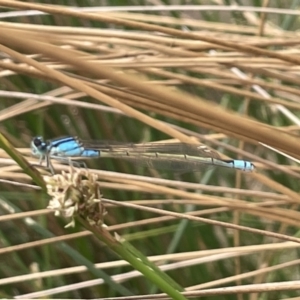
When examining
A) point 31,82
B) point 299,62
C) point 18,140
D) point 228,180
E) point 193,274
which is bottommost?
point 193,274

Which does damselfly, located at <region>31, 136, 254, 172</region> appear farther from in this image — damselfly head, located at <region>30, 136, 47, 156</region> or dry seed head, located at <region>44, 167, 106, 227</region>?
dry seed head, located at <region>44, 167, 106, 227</region>

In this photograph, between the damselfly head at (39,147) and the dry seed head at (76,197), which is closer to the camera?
the dry seed head at (76,197)

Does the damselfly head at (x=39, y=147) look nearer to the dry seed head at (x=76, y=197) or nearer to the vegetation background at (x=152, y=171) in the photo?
the vegetation background at (x=152, y=171)

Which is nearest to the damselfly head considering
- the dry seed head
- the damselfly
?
the damselfly

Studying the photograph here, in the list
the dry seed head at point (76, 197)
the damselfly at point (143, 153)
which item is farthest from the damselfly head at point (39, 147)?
the dry seed head at point (76, 197)

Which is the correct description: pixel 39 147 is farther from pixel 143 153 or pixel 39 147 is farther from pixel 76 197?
pixel 76 197

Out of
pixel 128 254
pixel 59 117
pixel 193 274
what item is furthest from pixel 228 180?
pixel 128 254

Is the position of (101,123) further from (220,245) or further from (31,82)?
(220,245)

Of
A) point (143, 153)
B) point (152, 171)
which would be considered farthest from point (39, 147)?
point (152, 171)
